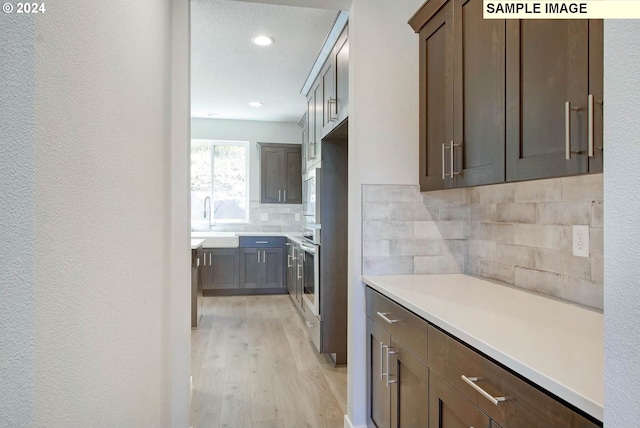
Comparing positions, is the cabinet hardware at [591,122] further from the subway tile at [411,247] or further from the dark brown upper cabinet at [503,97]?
the subway tile at [411,247]

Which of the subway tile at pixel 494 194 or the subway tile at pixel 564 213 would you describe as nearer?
the subway tile at pixel 564 213

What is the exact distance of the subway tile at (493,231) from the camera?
1.87 meters

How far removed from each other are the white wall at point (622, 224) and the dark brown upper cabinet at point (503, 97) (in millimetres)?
467

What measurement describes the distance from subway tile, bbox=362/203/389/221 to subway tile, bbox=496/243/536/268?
0.59 m

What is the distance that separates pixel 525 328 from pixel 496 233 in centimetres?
90

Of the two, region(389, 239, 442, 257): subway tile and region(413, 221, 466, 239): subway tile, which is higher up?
region(413, 221, 466, 239): subway tile

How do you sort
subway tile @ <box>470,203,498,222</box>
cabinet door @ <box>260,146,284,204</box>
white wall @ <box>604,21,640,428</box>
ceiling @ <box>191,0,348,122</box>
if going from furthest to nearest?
1. cabinet door @ <box>260,146,284,204</box>
2. ceiling @ <box>191,0,348,122</box>
3. subway tile @ <box>470,203,498,222</box>
4. white wall @ <box>604,21,640,428</box>

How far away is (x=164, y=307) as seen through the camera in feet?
6.07

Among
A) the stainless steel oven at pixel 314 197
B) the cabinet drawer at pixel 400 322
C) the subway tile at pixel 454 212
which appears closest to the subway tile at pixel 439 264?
the subway tile at pixel 454 212

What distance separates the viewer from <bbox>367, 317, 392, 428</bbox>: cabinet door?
175 cm

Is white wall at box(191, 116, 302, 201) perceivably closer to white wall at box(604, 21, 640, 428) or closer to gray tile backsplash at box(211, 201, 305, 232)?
gray tile backsplash at box(211, 201, 305, 232)

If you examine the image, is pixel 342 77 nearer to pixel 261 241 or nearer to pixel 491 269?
pixel 491 269

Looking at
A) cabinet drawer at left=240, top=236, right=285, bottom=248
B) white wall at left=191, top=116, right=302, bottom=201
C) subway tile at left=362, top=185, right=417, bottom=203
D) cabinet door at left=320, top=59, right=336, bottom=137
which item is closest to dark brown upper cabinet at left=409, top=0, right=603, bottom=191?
subway tile at left=362, top=185, right=417, bottom=203

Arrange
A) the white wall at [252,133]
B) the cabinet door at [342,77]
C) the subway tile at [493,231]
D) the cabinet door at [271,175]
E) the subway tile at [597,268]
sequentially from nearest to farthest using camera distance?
the subway tile at [597,268]
the subway tile at [493,231]
the cabinet door at [342,77]
the cabinet door at [271,175]
the white wall at [252,133]
